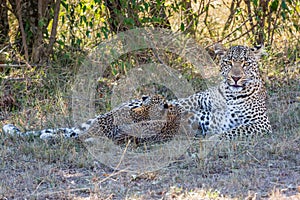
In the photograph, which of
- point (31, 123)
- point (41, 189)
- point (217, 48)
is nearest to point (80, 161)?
point (41, 189)

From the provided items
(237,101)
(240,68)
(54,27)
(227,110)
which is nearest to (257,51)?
(240,68)

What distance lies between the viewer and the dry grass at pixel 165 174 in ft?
19.7

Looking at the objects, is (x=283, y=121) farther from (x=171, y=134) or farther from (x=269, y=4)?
(x=269, y=4)

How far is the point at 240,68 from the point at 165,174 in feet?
7.26

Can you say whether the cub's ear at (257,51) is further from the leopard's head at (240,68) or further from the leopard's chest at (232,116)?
the leopard's chest at (232,116)

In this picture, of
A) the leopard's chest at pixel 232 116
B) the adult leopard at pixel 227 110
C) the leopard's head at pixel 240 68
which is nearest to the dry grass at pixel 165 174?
the adult leopard at pixel 227 110

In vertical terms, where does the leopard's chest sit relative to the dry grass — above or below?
above

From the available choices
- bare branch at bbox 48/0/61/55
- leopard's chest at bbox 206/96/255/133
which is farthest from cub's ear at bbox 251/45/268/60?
bare branch at bbox 48/0/61/55

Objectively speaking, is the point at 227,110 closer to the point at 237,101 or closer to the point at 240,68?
the point at 237,101

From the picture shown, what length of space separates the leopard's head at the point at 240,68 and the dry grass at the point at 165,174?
799 millimetres

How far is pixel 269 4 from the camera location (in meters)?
11.1

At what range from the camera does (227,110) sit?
850 cm

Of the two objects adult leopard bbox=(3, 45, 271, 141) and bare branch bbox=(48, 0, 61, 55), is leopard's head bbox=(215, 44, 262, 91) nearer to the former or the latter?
adult leopard bbox=(3, 45, 271, 141)

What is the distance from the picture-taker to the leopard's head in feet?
26.9
